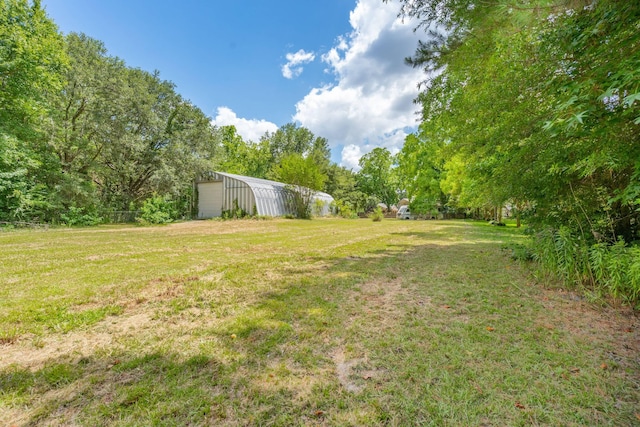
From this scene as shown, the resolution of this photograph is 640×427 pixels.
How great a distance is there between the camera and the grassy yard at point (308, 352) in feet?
5.25

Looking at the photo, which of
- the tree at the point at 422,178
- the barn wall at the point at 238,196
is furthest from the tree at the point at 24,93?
the tree at the point at 422,178

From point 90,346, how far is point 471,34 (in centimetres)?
625

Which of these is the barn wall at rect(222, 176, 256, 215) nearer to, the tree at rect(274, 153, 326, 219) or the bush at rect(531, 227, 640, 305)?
the tree at rect(274, 153, 326, 219)

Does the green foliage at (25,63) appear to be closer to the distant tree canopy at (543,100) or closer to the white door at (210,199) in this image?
the white door at (210,199)

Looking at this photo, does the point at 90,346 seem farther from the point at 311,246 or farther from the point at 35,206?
the point at 35,206

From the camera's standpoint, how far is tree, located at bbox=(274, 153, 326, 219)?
77.6ft

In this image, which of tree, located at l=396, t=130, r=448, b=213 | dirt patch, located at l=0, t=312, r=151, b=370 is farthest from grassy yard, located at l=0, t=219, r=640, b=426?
tree, located at l=396, t=130, r=448, b=213

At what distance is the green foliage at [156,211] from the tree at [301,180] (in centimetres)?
957

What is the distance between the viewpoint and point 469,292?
380 centimetres

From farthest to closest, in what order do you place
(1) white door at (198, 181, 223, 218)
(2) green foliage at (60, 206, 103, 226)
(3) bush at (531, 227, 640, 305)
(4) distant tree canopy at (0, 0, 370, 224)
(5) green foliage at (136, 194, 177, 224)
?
1. (1) white door at (198, 181, 223, 218)
2. (5) green foliage at (136, 194, 177, 224)
3. (2) green foliage at (60, 206, 103, 226)
4. (4) distant tree canopy at (0, 0, 370, 224)
5. (3) bush at (531, 227, 640, 305)

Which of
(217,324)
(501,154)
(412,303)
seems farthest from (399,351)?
(501,154)

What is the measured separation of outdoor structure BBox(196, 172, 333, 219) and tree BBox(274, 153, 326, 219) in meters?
1.73

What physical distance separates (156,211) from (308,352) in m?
18.9

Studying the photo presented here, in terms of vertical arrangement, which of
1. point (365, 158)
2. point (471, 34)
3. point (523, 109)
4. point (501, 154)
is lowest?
point (501, 154)
